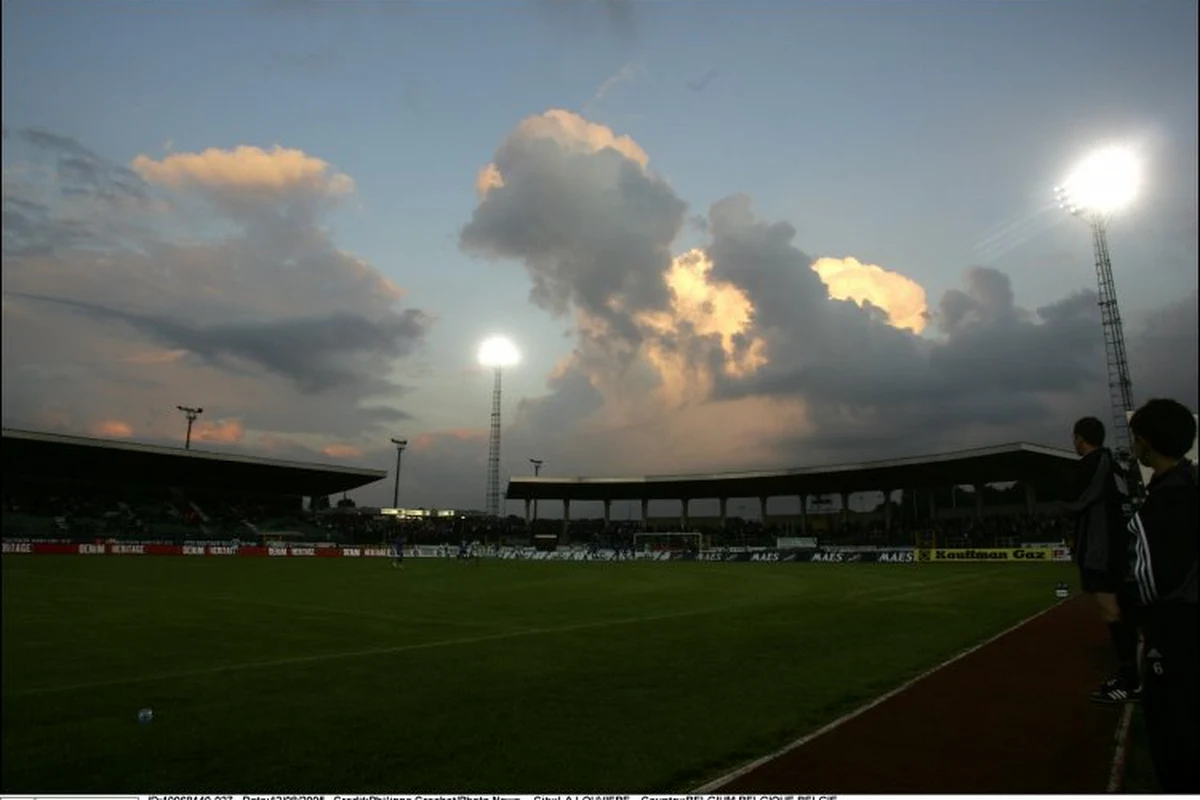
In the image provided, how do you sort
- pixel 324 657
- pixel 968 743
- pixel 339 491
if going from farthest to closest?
pixel 339 491
pixel 324 657
pixel 968 743

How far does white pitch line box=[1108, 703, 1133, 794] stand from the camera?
5.33 meters

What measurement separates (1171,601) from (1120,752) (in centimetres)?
344

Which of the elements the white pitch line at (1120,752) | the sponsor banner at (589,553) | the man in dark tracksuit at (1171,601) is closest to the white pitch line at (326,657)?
the white pitch line at (1120,752)

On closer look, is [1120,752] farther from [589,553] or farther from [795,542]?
[589,553]

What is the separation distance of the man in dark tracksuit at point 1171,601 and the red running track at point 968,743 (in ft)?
7.15

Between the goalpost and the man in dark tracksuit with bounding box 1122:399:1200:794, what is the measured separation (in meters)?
62.3

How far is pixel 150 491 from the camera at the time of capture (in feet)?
224

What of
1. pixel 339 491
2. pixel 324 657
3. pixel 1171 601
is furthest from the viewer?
pixel 339 491

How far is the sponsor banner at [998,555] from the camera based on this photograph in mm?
47312

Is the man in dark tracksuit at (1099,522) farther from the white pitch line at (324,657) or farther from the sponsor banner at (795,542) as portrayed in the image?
the sponsor banner at (795,542)

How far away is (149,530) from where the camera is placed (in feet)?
187

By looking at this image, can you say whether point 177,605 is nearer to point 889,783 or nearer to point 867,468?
point 889,783

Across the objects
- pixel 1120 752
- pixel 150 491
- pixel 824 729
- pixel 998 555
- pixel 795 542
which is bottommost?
pixel 795 542

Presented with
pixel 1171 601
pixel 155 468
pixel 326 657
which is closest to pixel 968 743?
pixel 1171 601
